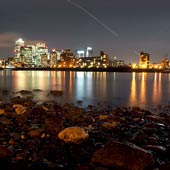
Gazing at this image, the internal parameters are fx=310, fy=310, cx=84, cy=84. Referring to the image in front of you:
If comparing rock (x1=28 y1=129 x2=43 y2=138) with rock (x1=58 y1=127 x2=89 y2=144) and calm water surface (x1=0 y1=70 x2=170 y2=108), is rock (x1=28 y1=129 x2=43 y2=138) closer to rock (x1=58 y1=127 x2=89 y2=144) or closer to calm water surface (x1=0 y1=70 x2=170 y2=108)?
rock (x1=58 y1=127 x2=89 y2=144)

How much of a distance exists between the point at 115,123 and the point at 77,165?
14.9 feet

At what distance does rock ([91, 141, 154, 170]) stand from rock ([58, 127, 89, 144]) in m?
1.67

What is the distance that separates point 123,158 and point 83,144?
2147 mm

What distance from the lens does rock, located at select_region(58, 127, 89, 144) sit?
9.49 metres

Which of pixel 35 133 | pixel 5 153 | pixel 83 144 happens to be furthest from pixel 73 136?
pixel 5 153

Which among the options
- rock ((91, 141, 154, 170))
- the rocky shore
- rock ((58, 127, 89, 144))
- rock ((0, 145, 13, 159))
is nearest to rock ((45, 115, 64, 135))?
the rocky shore

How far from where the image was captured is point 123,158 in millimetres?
7461

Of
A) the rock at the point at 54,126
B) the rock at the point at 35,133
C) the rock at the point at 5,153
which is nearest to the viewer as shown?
the rock at the point at 5,153

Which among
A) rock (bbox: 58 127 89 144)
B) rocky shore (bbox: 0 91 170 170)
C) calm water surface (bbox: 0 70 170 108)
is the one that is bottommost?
calm water surface (bbox: 0 70 170 108)

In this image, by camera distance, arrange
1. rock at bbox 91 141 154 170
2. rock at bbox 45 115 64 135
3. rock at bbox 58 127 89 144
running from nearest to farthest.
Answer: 1. rock at bbox 91 141 154 170
2. rock at bbox 58 127 89 144
3. rock at bbox 45 115 64 135

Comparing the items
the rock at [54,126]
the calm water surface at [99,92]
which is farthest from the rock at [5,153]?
the calm water surface at [99,92]

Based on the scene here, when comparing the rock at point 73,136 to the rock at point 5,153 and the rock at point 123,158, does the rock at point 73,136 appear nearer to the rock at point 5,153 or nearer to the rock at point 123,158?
the rock at point 123,158

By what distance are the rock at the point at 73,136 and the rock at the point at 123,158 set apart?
1666 millimetres

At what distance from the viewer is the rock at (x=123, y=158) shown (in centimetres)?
734
